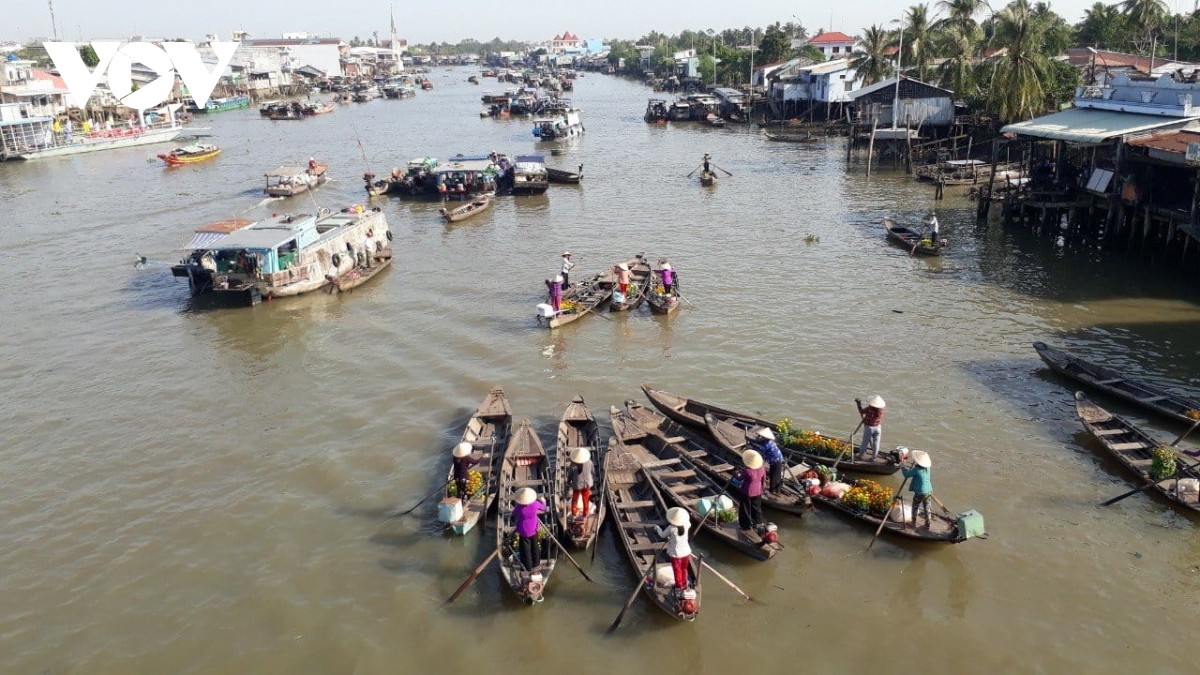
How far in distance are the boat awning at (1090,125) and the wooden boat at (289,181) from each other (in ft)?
109

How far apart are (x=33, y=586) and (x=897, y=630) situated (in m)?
12.7

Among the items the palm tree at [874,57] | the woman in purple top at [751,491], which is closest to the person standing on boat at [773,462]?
the woman in purple top at [751,491]

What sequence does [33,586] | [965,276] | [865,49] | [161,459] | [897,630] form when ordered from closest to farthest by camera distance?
[897,630] < [33,586] < [161,459] < [965,276] < [865,49]

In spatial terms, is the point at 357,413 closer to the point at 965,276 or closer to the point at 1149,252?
the point at 965,276

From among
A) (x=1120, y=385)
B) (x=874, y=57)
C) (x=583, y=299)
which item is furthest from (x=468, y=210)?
(x=874, y=57)

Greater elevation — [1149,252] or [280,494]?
[1149,252]

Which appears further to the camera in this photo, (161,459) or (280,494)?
(161,459)

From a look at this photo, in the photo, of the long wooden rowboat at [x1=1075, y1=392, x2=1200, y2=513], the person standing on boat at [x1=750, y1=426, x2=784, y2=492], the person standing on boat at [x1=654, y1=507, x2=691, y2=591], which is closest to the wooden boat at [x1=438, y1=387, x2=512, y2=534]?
the person standing on boat at [x1=654, y1=507, x2=691, y2=591]

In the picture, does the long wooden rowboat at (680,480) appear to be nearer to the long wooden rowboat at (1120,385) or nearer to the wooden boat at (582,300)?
the wooden boat at (582,300)

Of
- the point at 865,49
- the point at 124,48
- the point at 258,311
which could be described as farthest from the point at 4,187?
the point at 865,49

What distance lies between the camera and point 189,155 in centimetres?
5322

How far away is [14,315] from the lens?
24297 millimetres

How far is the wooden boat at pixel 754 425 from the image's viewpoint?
45.2 ft

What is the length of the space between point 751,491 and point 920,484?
2533 mm
